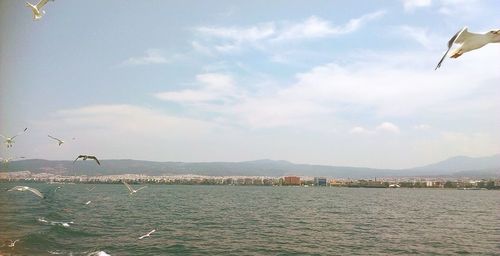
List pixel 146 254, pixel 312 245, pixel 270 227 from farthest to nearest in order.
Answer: pixel 270 227 < pixel 312 245 < pixel 146 254

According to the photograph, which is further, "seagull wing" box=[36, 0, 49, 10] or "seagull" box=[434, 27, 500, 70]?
"seagull wing" box=[36, 0, 49, 10]

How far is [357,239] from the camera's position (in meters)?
34.3

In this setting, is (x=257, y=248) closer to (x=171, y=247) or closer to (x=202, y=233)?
(x=171, y=247)

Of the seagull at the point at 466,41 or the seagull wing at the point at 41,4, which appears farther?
the seagull wing at the point at 41,4

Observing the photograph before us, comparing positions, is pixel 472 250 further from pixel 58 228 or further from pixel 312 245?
pixel 58 228

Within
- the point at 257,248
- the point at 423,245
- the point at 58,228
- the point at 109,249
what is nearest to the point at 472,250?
the point at 423,245

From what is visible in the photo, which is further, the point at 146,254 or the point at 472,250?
the point at 472,250

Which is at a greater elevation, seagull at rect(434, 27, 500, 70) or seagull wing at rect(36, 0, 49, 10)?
seagull wing at rect(36, 0, 49, 10)

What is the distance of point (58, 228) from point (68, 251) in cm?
1108

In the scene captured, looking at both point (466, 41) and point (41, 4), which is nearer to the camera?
point (466, 41)

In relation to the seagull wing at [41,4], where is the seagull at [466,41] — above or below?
below

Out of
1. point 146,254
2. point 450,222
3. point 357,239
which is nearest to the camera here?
point 146,254

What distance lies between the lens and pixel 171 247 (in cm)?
2900

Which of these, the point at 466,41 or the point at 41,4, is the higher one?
the point at 41,4
